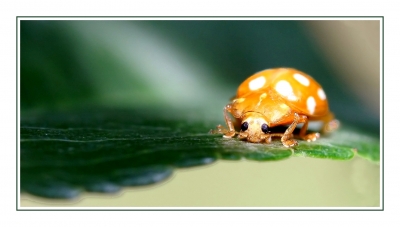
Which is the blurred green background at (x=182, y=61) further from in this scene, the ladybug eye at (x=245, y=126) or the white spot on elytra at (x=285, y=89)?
the ladybug eye at (x=245, y=126)

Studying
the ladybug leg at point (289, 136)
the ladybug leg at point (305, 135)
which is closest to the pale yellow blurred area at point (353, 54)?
the ladybug leg at point (305, 135)

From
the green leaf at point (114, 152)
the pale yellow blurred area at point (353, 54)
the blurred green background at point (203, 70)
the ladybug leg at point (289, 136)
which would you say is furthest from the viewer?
the pale yellow blurred area at point (353, 54)

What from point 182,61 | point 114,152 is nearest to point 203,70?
point 182,61

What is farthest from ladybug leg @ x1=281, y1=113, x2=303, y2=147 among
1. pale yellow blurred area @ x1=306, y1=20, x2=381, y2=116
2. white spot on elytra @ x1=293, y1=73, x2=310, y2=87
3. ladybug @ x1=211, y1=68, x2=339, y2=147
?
pale yellow blurred area @ x1=306, y1=20, x2=381, y2=116

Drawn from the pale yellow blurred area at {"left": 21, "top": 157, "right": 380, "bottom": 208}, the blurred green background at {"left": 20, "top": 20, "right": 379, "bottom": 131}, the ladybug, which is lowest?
the pale yellow blurred area at {"left": 21, "top": 157, "right": 380, "bottom": 208}

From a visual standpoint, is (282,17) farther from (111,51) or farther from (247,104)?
(111,51)

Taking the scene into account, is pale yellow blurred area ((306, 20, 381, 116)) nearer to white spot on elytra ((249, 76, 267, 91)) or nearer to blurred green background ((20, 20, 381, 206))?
blurred green background ((20, 20, 381, 206))

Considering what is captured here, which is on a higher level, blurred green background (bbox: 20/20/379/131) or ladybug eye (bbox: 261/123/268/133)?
blurred green background (bbox: 20/20/379/131)
